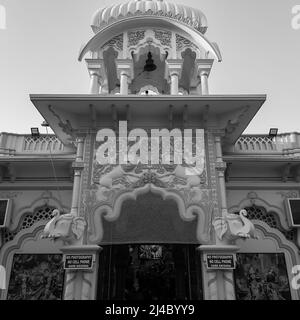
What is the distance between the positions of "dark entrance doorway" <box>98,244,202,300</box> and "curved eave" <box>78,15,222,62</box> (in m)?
5.16

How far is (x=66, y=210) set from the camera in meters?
8.41

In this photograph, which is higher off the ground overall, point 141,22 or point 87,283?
point 141,22

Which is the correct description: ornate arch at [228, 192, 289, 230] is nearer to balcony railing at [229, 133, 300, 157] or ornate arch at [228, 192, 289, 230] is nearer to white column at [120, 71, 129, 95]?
balcony railing at [229, 133, 300, 157]

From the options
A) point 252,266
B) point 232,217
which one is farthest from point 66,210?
point 252,266

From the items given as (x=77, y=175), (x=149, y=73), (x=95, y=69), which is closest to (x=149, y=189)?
(x=77, y=175)

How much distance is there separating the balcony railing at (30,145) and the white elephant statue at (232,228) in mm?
4423

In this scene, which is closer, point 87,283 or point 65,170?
point 87,283

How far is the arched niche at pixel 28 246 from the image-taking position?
807 cm

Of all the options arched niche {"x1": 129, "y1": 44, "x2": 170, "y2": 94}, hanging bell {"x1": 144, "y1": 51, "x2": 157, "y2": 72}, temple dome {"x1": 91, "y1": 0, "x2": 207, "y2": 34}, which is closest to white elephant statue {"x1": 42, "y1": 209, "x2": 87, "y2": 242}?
arched niche {"x1": 129, "y1": 44, "x2": 170, "y2": 94}

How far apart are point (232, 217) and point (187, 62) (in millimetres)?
5125

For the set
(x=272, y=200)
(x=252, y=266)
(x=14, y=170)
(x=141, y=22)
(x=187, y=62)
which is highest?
(x=141, y=22)

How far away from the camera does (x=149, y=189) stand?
22.9ft
